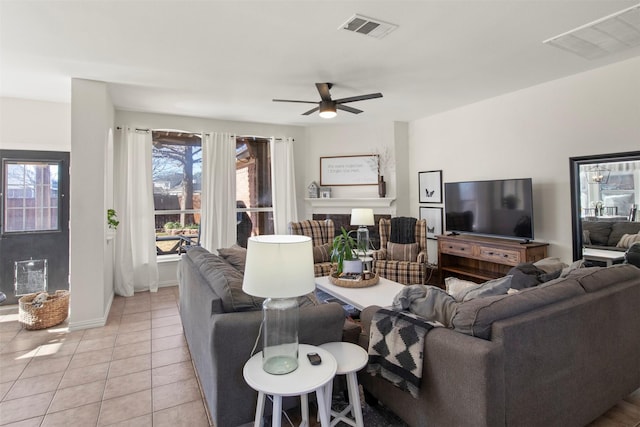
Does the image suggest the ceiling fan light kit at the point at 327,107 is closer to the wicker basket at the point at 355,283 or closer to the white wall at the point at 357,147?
the wicker basket at the point at 355,283

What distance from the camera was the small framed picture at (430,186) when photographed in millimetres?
5211

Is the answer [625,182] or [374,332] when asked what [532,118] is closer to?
[625,182]

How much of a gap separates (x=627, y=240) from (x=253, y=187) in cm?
485

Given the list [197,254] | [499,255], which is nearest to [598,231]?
[499,255]

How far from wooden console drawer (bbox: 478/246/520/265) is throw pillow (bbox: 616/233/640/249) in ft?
2.88

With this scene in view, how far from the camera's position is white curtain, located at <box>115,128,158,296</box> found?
4.64m

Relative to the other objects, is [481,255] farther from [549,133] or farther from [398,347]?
[398,347]

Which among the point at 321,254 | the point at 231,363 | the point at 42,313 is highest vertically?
the point at 321,254

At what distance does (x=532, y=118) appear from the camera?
4.00 metres

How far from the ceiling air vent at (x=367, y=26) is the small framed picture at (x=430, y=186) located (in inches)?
118

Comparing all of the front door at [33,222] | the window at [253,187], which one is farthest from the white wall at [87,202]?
the window at [253,187]

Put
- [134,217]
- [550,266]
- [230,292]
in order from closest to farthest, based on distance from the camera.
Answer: [230,292], [550,266], [134,217]

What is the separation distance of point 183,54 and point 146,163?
2301mm

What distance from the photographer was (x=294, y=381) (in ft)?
4.88
